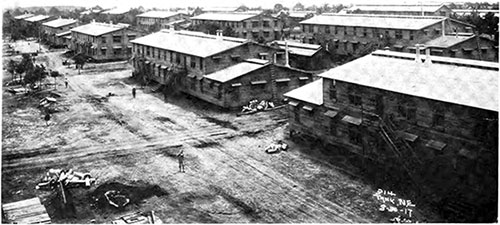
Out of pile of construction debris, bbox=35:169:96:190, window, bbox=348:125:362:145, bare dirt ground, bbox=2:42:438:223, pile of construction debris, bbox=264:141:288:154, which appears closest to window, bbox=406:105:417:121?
window, bbox=348:125:362:145

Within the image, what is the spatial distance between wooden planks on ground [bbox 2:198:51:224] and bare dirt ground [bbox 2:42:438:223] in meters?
0.83

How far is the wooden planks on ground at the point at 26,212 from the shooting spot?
21125 mm

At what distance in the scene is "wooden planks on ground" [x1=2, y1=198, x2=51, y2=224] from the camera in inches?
832

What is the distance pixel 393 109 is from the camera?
26688 mm

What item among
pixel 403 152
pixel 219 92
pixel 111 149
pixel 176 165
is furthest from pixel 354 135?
pixel 219 92

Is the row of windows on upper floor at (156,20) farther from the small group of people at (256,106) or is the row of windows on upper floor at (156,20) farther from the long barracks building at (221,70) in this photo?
the small group of people at (256,106)

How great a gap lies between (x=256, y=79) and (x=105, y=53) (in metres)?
38.9

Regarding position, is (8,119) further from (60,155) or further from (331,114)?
(331,114)

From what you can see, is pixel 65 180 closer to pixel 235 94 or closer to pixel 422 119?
pixel 422 119

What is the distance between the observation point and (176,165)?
29.2 metres

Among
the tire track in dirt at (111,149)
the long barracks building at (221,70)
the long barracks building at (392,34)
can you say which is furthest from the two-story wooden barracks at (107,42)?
the tire track in dirt at (111,149)

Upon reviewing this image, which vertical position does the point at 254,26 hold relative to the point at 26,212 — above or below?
above

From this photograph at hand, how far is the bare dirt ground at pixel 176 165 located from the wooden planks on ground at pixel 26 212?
83 cm

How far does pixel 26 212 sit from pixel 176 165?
909 cm
